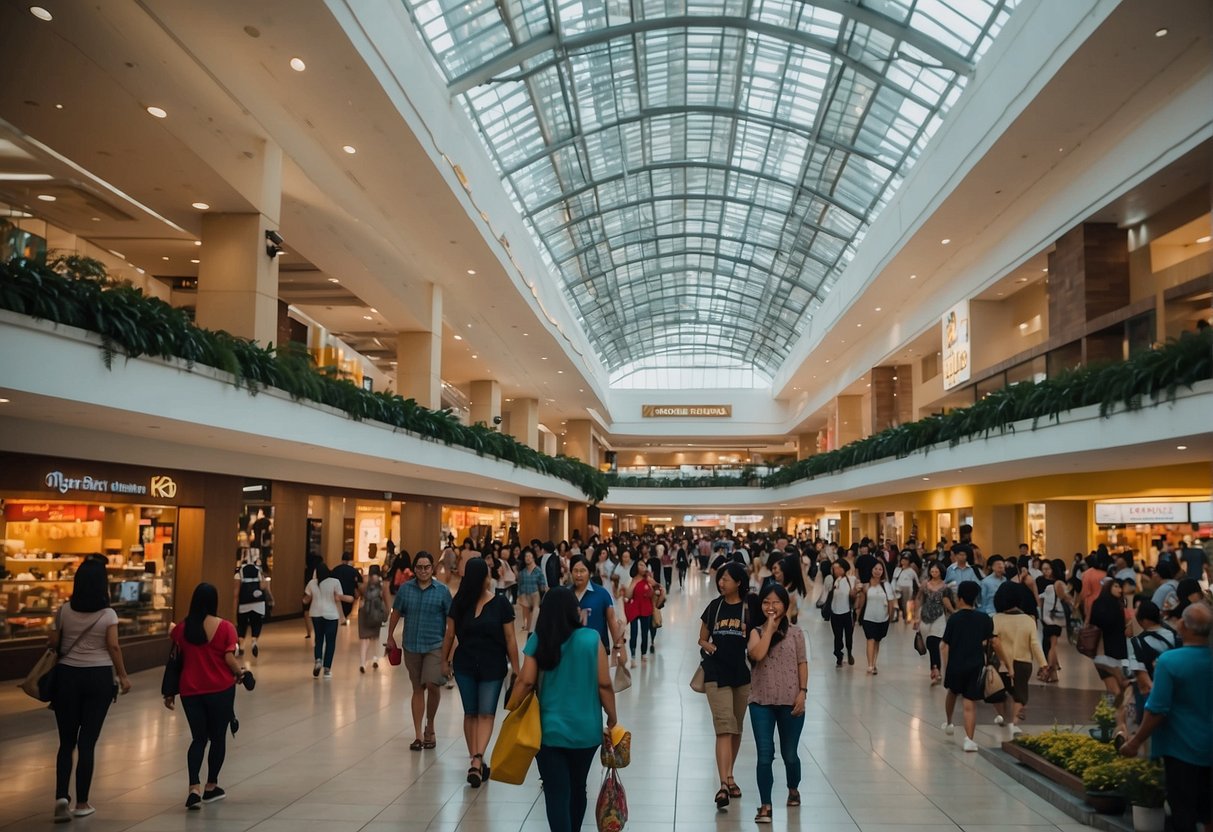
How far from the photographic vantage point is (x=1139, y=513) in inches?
752

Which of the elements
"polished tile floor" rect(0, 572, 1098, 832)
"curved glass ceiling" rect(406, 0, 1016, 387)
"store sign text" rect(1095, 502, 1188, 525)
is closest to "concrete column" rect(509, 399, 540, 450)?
"curved glass ceiling" rect(406, 0, 1016, 387)

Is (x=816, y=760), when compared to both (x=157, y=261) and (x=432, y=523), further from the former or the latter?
(x=432, y=523)

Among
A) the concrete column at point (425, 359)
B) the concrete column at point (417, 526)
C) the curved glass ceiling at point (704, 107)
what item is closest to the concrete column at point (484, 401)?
the curved glass ceiling at point (704, 107)

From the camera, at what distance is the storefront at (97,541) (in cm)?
1192

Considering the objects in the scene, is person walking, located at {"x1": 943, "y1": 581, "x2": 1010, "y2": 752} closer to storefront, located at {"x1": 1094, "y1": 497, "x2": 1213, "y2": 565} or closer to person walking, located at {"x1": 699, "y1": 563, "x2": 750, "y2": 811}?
person walking, located at {"x1": 699, "y1": 563, "x2": 750, "y2": 811}

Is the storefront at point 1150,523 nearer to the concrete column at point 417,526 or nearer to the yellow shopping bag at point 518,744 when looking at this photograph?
the concrete column at point 417,526

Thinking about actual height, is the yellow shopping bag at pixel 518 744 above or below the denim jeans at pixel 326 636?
above

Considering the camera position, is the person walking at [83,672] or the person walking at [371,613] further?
the person walking at [371,613]

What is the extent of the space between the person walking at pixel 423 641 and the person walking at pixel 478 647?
1.16m

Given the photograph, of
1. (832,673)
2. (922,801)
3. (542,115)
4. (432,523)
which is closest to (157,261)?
(542,115)

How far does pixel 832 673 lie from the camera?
13320 millimetres

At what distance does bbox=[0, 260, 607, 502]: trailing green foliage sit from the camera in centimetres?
809

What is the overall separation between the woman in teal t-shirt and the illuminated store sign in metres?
21.6

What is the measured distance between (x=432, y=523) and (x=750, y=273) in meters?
23.5
